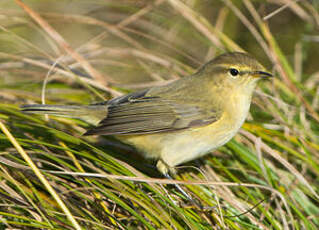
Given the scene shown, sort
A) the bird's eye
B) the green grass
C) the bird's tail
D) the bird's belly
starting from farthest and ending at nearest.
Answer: the bird's eye < the bird's belly < the bird's tail < the green grass

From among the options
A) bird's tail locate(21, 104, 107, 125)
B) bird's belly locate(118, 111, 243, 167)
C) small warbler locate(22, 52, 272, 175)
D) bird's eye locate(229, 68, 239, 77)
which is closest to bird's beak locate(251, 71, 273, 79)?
small warbler locate(22, 52, 272, 175)

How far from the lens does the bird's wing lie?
8.59 feet

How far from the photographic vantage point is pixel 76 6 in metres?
4.04

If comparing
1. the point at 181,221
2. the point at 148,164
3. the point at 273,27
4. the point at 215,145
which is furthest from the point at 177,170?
the point at 273,27

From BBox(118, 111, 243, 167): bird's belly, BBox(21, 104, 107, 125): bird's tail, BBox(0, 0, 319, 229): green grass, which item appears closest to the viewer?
BBox(0, 0, 319, 229): green grass

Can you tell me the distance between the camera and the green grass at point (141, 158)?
6.89 ft

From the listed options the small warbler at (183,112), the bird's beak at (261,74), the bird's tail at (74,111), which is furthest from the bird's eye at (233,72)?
the bird's tail at (74,111)

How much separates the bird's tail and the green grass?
0.10 meters

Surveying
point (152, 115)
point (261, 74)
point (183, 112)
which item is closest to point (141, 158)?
point (152, 115)

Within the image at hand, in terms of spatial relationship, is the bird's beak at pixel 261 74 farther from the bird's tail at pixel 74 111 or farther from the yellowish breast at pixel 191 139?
the bird's tail at pixel 74 111

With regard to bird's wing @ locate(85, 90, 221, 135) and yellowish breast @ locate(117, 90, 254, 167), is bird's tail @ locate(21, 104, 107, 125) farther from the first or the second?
yellowish breast @ locate(117, 90, 254, 167)

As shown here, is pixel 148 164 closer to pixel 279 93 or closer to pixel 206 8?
pixel 279 93

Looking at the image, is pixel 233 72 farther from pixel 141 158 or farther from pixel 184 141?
pixel 141 158

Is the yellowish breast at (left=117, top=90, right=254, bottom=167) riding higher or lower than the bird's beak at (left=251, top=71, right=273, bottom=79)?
lower
